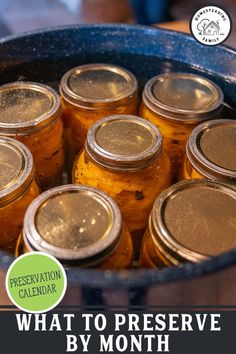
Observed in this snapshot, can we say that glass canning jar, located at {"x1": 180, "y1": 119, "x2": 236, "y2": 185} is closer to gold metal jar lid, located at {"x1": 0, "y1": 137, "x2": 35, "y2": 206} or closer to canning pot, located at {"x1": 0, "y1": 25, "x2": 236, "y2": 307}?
canning pot, located at {"x1": 0, "y1": 25, "x2": 236, "y2": 307}

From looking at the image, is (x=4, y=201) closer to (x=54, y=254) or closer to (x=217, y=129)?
(x=54, y=254)

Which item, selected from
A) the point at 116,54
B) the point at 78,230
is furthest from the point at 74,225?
the point at 116,54

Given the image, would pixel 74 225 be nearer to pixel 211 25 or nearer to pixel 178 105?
pixel 178 105

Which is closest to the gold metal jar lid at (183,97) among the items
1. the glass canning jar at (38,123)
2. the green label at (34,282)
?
the glass canning jar at (38,123)

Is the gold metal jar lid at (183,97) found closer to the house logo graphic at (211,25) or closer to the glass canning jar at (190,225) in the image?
the house logo graphic at (211,25)

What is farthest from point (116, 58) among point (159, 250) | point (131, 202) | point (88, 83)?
point (159, 250)

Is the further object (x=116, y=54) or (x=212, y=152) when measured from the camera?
(x=116, y=54)
